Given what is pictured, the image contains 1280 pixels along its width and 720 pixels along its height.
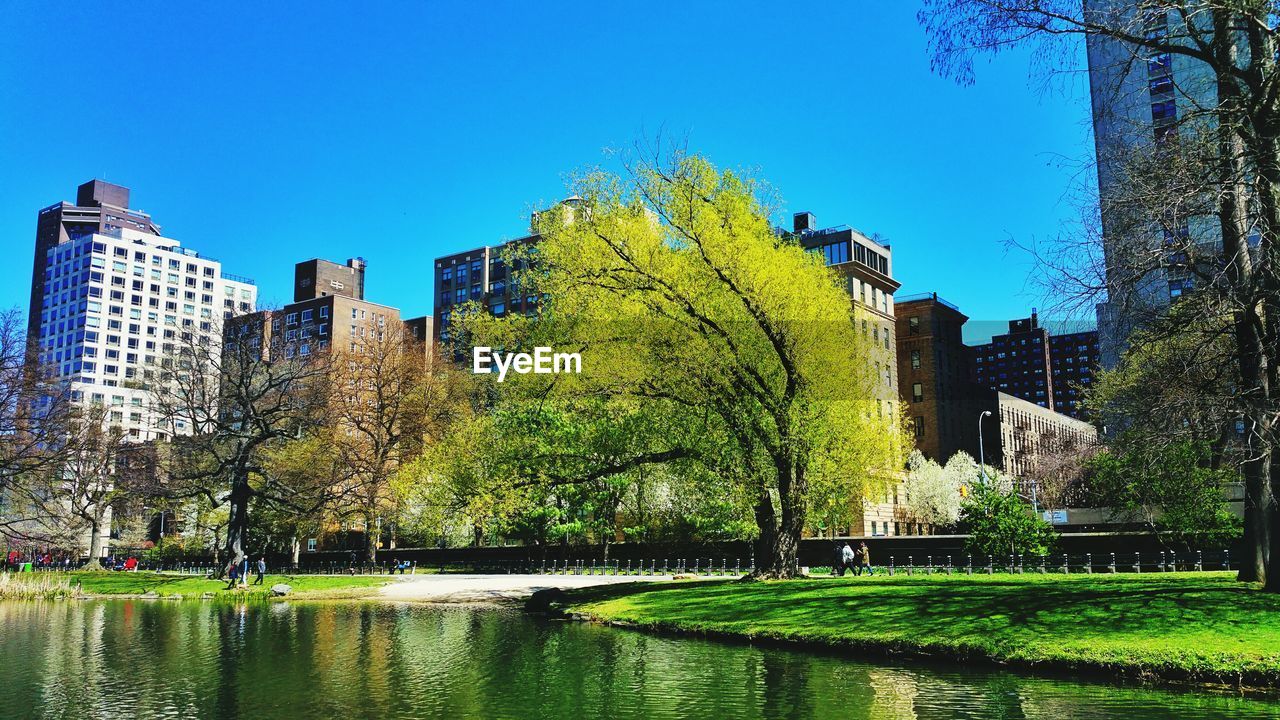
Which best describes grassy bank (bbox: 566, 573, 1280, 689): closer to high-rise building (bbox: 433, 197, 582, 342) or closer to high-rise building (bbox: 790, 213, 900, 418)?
high-rise building (bbox: 790, 213, 900, 418)

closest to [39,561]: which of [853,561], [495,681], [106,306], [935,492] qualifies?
[853,561]

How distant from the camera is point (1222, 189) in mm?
20109

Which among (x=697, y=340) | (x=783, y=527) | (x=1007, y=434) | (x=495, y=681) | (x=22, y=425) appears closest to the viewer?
(x=495, y=681)

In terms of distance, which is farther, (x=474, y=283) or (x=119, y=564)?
(x=474, y=283)

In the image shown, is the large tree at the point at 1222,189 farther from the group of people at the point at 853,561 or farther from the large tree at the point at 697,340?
the group of people at the point at 853,561

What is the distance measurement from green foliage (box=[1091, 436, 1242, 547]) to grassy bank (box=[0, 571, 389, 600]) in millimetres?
34018

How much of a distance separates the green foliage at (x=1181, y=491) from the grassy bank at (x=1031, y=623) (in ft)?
15.0

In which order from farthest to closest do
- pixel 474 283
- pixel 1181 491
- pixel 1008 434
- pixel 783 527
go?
pixel 474 283
pixel 1008 434
pixel 783 527
pixel 1181 491

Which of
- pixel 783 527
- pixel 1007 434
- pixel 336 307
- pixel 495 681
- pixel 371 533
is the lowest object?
pixel 495 681

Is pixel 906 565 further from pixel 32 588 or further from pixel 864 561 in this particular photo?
pixel 32 588

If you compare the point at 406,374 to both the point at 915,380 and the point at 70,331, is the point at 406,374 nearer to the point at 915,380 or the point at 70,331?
the point at 915,380

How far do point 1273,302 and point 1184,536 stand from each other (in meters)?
29.2

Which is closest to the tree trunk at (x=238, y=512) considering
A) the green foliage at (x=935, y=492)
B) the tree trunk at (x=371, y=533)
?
the tree trunk at (x=371, y=533)

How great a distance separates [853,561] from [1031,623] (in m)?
27.6
